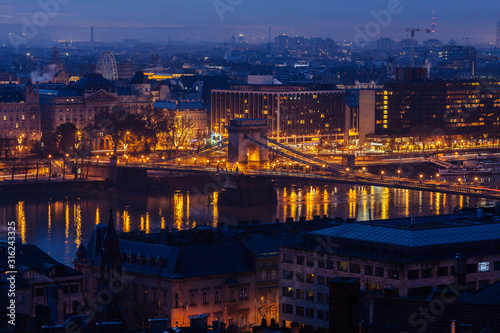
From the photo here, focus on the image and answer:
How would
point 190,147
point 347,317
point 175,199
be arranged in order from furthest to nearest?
1. point 190,147
2. point 175,199
3. point 347,317

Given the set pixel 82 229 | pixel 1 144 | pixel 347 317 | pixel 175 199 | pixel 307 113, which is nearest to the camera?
pixel 347 317

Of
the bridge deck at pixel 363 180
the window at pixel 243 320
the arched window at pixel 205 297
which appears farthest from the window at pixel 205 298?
the bridge deck at pixel 363 180

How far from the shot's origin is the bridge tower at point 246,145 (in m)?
49.8

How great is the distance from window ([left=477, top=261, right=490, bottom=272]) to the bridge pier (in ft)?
75.0

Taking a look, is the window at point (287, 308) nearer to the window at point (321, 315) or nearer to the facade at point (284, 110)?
the window at point (321, 315)

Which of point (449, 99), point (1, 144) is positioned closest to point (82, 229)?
point (1, 144)

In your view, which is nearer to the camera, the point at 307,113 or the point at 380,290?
the point at 380,290

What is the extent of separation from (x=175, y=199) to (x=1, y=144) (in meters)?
12.1

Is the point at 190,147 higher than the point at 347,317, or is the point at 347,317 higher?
the point at 347,317

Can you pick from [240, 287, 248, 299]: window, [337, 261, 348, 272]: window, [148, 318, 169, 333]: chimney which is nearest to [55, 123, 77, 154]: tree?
[240, 287, 248, 299]: window

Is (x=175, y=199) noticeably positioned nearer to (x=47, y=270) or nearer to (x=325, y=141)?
(x=325, y=141)

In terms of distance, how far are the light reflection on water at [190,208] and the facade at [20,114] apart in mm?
13003

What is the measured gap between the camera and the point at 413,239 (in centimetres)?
2080

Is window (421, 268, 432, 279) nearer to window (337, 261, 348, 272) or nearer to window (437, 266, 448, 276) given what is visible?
window (437, 266, 448, 276)
